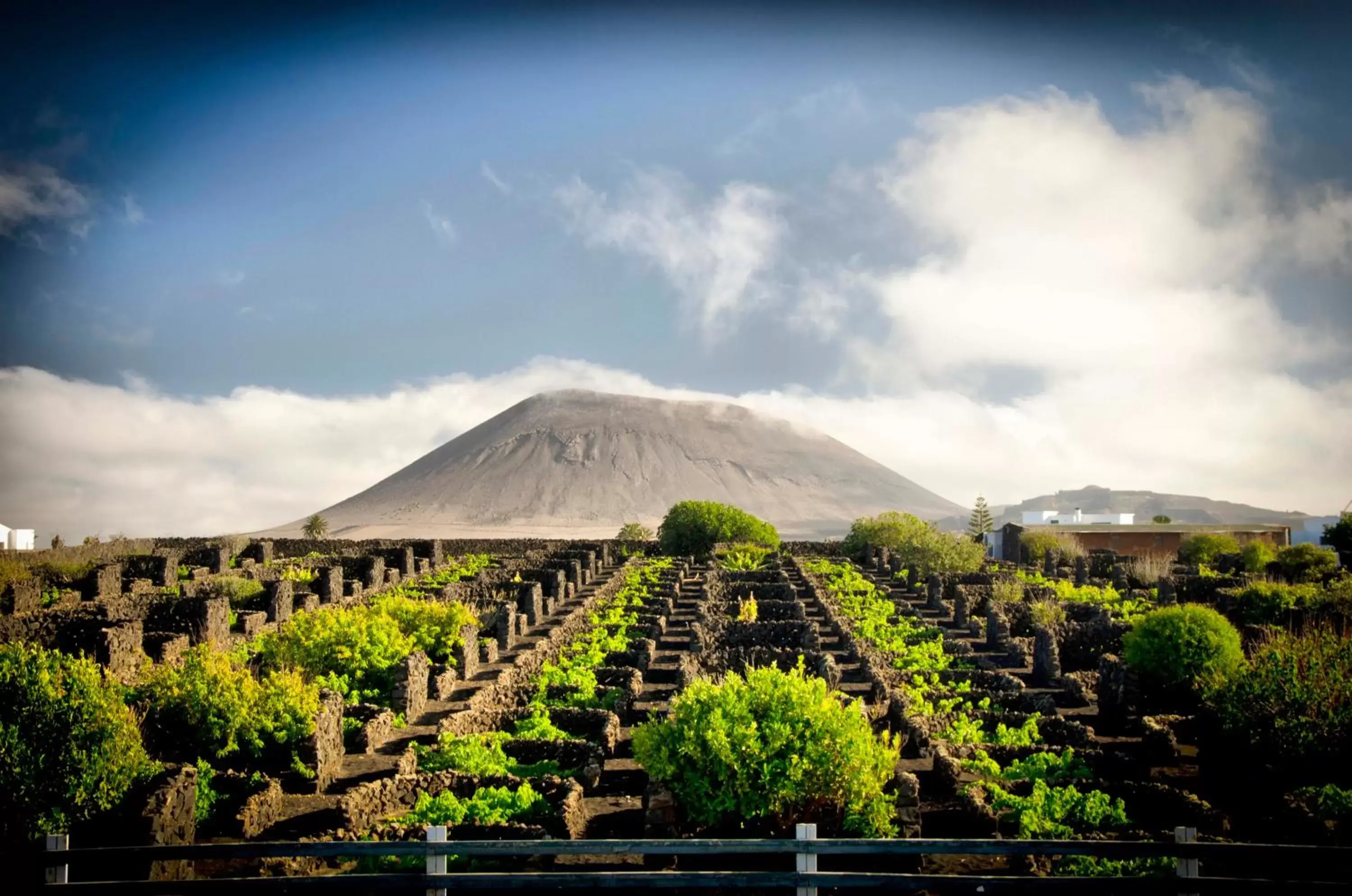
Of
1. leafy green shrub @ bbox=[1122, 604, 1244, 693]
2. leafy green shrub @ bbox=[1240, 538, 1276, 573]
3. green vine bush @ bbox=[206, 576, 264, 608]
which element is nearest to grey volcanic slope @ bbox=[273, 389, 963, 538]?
green vine bush @ bbox=[206, 576, 264, 608]

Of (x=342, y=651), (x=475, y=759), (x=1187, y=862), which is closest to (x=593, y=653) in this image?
(x=342, y=651)

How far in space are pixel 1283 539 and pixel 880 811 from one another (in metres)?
51.6

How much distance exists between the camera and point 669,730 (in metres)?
9.16

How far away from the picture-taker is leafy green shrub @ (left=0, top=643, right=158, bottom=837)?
31.1 feet

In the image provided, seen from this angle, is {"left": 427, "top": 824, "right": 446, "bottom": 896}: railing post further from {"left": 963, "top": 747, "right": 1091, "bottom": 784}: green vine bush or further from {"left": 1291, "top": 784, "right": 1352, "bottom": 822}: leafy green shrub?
{"left": 1291, "top": 784, "right": 1352, "bottom": 822}: leafy green shrub

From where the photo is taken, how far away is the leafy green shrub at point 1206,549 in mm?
42938

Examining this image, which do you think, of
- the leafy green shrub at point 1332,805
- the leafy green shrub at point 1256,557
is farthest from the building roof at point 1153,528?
the leafy green shrub at point 1332,805

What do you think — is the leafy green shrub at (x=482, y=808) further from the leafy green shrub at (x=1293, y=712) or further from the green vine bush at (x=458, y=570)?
the green vine bush at (x=458, y=570)

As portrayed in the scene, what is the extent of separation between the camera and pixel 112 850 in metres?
6.60

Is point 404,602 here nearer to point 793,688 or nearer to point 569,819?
point 569,819

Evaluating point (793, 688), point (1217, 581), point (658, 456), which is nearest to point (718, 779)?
point (793, 688)

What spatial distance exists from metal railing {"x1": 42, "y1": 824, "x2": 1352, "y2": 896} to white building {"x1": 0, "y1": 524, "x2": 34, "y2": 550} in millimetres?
50097

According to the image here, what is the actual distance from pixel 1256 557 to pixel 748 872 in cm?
3711

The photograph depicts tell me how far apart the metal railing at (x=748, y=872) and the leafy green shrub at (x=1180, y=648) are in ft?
32.4
